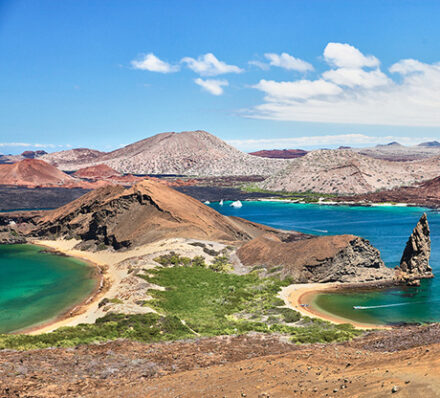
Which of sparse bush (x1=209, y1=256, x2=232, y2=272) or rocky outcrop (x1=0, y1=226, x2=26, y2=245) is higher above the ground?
rocky outcrop (x1=0, y1=226, x2=26, y2=245)

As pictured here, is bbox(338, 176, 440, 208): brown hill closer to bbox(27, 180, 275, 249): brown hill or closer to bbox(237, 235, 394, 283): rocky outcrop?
bbox(27, 180, 275, 249): brown hill

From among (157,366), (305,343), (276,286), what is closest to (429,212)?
(276,286)

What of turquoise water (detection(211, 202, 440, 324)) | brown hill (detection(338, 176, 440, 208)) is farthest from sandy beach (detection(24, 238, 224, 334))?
brown hill (detection(338, 176, 440, 208))

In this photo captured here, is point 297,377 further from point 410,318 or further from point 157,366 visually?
point 410,318

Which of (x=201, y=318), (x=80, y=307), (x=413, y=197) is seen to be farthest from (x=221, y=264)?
(x=413, y=197)

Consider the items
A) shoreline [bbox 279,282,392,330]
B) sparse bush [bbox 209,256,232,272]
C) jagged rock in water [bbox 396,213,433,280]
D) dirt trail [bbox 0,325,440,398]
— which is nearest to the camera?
dirt trail [bbox 0,325,440,398]

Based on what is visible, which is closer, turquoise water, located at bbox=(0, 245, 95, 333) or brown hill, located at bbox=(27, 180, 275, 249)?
turquoise water, located at bbox=(0, 245, 95, 333)
